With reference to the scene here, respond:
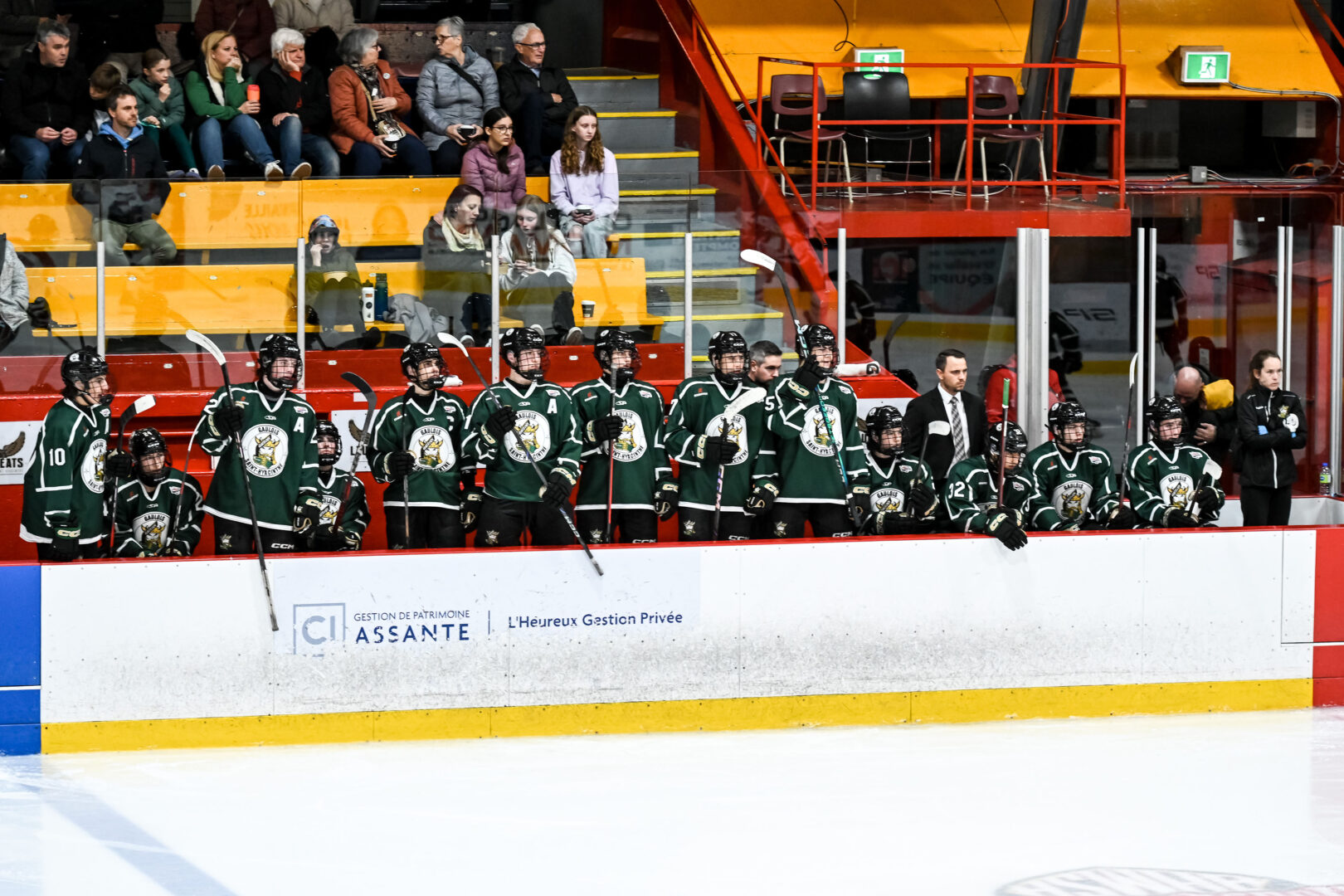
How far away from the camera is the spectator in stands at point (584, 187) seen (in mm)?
8523

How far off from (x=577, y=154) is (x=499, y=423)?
2.31 metres

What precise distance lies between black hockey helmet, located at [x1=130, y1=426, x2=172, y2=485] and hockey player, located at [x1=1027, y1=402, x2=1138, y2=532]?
143 inches

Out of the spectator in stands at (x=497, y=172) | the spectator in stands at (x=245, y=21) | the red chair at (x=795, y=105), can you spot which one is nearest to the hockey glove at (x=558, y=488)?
the spectator in stands at (x=497, y=172)

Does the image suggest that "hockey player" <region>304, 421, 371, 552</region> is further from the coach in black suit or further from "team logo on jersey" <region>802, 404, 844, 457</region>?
the coach in black suit

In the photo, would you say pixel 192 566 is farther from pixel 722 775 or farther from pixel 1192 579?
pixel 1192 579

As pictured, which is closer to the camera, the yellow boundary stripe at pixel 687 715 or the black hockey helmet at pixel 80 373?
the yellow boundary stripe at pixel 687 715

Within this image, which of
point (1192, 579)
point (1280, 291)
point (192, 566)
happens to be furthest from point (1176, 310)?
point (192, 566)

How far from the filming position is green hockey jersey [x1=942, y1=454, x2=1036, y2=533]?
24.8ft

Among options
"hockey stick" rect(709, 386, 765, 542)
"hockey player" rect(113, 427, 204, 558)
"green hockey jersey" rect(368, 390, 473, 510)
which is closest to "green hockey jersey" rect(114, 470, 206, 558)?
"hockey player" rect(113, 427, 204, 558)

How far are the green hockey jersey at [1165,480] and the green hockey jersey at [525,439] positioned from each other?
97.6 inches

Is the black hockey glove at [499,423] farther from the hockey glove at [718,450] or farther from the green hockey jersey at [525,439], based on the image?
the hockey glove at [718,450]

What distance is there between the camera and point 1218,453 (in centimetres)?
923

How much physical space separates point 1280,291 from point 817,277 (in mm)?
2565

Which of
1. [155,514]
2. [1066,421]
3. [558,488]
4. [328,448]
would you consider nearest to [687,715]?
[558,488]
